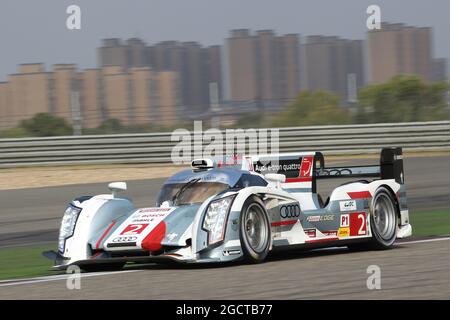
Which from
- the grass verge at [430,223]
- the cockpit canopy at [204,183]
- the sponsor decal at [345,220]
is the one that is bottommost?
the grass verge at [430,223]

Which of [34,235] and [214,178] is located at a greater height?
[214,178]

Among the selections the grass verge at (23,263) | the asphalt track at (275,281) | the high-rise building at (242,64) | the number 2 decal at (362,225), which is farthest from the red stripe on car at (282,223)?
the high-rise building at (242,64)

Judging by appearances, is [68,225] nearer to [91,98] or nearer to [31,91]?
[91,98]

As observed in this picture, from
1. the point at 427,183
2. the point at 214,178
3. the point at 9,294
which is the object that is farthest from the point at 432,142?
the point at 9,294

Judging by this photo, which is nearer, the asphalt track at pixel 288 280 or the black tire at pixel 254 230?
the asphalt track at pixel 288 280

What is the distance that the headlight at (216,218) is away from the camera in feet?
30.0

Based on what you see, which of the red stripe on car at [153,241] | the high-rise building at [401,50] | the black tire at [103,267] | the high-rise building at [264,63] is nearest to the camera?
the red stripe on car at [153,241]

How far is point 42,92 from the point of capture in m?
36.7

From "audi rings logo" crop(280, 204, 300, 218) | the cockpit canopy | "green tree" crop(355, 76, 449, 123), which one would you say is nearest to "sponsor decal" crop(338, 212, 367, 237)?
"audi rings logo" crop(280, 204, 300, 218)

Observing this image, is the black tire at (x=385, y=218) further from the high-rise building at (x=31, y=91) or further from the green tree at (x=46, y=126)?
the high-rise building at (x=31, y=91)

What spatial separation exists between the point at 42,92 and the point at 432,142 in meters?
16.8

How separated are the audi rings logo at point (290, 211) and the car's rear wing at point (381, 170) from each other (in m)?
1.25

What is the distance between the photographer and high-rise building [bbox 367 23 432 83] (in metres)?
47.8
